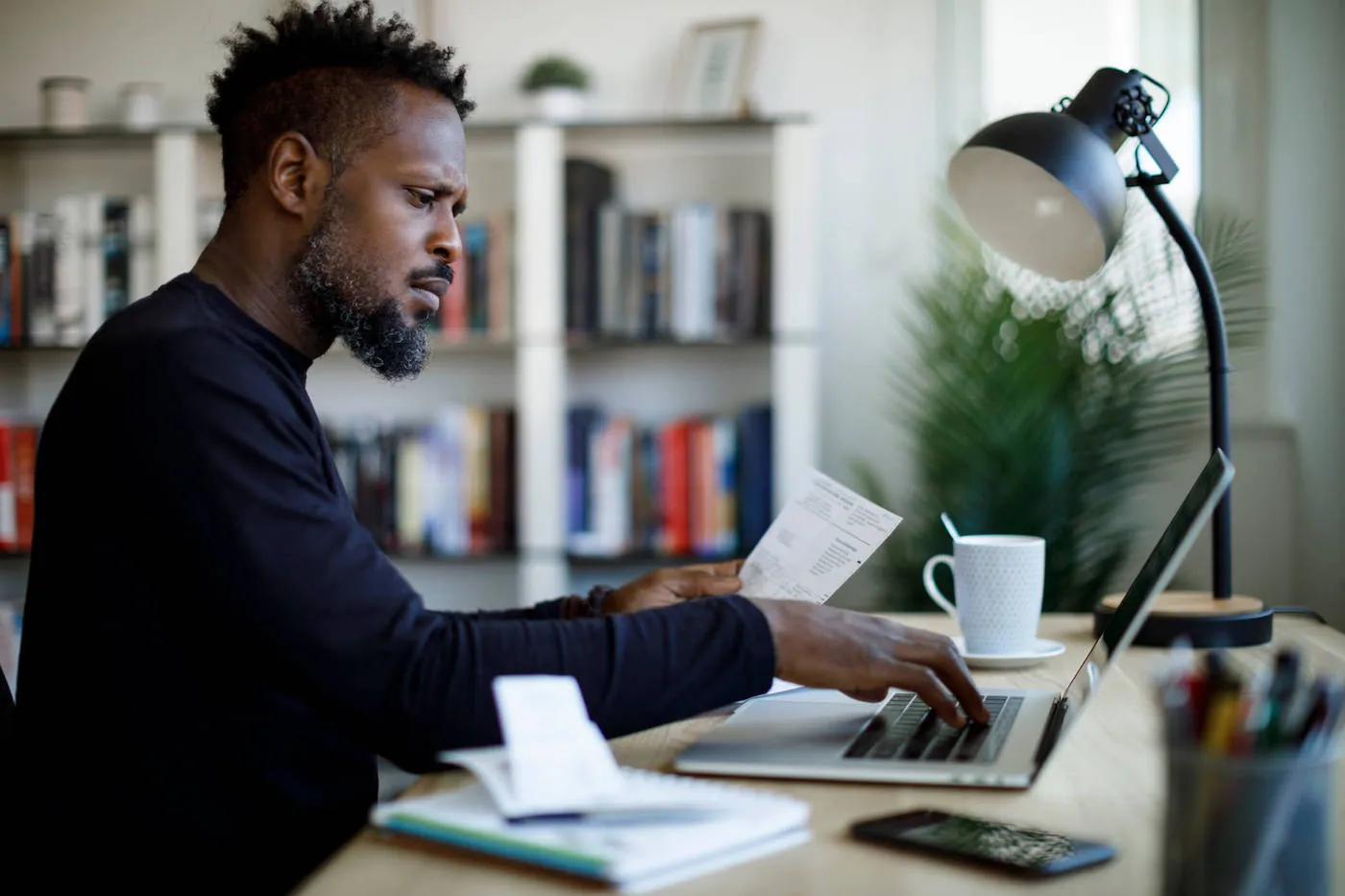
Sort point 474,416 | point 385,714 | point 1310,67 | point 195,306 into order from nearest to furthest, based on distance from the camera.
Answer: point 385,714 < point 195,306 < point 1310,67 < point 474,416

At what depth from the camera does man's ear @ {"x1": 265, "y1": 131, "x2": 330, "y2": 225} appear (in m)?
1.31

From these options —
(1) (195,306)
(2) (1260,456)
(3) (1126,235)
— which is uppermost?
(3) (1126,235)

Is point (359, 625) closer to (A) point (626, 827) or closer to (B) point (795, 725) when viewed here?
(A) point (626, 827)

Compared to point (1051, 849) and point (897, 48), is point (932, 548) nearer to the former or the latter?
point (897, 48)

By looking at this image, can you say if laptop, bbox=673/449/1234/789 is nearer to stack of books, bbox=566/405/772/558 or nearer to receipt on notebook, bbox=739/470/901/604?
receipt on notebook, bbox=739/470/901/604

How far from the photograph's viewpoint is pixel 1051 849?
0.79 metres

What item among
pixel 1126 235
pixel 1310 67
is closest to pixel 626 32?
pixel 1126 235

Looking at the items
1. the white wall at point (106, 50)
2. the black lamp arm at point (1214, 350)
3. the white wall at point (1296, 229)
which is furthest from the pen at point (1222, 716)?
the white wall at point (106, 50)

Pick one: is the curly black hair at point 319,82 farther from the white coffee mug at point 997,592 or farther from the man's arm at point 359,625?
the white coffee mug at point 997,592

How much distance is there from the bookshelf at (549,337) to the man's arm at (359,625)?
207 cm

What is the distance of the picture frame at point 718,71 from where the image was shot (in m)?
3.14

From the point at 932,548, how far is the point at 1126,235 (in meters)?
0.73

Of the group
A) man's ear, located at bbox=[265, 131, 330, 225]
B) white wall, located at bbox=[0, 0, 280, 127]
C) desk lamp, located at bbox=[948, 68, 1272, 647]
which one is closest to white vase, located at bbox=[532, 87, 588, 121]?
white wall, located at bbox=[0, 0, 280, 127]

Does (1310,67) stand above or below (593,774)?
above
